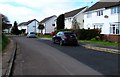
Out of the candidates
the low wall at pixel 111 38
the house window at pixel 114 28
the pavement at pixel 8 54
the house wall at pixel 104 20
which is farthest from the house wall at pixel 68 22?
the pavement at pixel 8 54

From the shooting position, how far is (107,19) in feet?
137

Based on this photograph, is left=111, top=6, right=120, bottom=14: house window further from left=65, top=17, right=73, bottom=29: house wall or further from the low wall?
left=65, top=17, right=73, bottom=29: house wall

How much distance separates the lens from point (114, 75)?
10.4 metres

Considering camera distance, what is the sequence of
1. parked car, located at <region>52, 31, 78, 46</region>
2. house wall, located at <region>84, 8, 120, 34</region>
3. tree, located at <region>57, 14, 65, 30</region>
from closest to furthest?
parked car, located at <region>52, 31, 78, 46</region>
house wall, located at <region>84, 8, 120, 34</region>
tree, located at <region>57, 14, 65, 30</region>

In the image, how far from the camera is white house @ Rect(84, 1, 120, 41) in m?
38.2

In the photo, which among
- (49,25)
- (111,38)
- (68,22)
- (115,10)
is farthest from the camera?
(49,25)

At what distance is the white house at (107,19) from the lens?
38.2 meters

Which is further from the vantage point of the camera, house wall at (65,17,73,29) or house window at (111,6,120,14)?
house wall at (65,17,73,29)

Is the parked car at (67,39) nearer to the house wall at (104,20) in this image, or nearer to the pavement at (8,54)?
the pavement at (8,54)

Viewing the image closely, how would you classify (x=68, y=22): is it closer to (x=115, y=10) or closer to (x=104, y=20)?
(x=104, y=20)

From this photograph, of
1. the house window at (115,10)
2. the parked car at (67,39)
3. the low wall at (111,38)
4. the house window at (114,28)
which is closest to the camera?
the parked car at (67,39)

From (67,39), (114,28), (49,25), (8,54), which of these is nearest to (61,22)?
(114,28)

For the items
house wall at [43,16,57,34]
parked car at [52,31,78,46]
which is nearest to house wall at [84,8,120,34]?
parked car at [52,31,78,46]

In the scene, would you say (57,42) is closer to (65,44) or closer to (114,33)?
(65,44)
